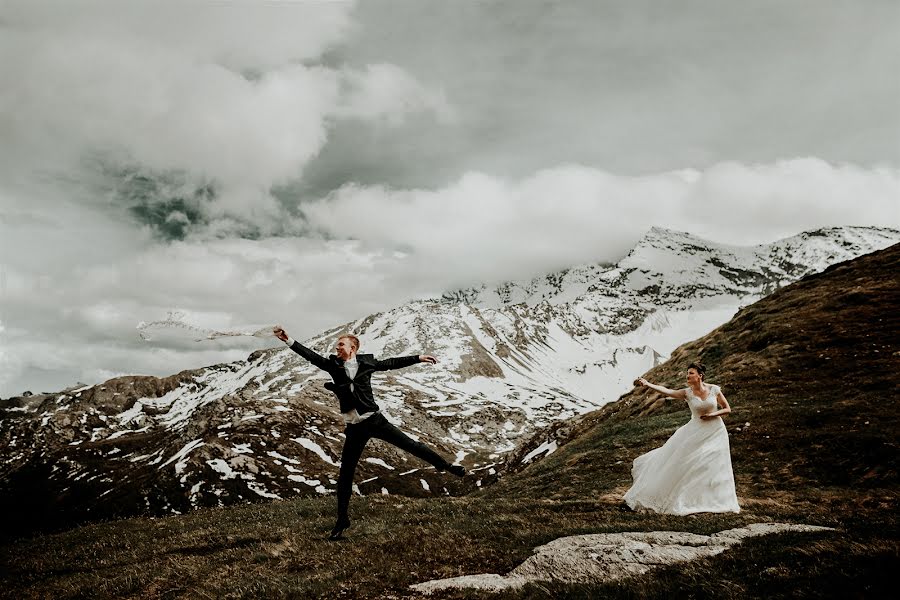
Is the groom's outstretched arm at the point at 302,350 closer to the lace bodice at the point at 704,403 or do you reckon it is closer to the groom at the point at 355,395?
the groom at the point at 355,395

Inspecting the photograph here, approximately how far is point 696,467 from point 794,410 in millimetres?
17646

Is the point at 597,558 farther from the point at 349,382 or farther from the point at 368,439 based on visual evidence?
the point at 349,382

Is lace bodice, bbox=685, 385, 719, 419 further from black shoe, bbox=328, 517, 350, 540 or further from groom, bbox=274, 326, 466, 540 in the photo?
black shoe, bbox=328, 517, 350, 540

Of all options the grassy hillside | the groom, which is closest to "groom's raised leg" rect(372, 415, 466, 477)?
the groom

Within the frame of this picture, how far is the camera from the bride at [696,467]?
1600 centimetres

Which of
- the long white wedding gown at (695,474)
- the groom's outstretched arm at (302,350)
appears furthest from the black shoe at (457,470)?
the long white wedding gown at (695,474)

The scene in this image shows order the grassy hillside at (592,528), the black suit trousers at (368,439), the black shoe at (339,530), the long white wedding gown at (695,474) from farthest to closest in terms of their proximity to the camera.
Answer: the long white wedding gown at (695,474)
the black shoe at (339,530)
the black suit trousers at (368,439)
the grassy hillside at (592,528)

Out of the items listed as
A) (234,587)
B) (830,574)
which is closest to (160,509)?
(234,587)

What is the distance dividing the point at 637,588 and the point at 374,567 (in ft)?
17.3

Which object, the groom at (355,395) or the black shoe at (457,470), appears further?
the groom at (355,395)

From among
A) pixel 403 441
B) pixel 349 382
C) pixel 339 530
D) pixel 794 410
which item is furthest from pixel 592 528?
pixel 794 410

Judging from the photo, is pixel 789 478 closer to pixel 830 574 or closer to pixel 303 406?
pixel 830 574

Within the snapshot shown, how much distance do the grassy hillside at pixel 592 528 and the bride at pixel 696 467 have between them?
1.05 metres

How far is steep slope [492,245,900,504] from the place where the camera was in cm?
2130
